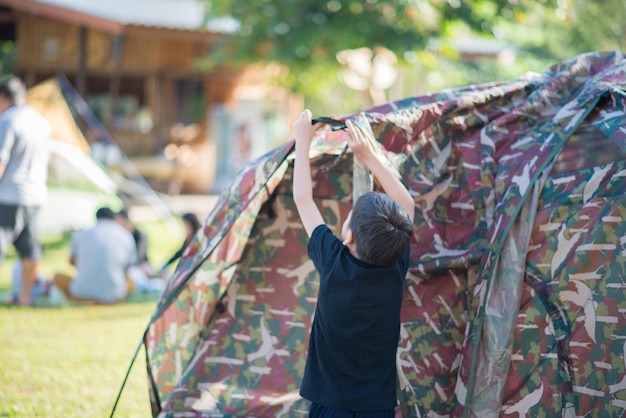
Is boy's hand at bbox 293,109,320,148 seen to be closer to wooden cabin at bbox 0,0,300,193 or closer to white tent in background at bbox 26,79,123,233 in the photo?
white tent in background at bbox 26,79,123,233

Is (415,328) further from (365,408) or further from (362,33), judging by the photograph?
(362,33)

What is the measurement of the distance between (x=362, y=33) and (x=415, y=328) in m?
7.84

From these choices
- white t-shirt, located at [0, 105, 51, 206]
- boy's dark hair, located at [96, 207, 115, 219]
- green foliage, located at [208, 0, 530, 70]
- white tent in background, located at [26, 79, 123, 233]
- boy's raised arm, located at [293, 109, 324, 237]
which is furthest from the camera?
green foliage, located at [208, 0, 530, 70]

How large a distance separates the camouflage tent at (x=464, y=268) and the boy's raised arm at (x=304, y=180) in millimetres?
372

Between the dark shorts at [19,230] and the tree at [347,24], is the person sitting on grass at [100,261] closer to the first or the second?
the dark shorts at [19,230]

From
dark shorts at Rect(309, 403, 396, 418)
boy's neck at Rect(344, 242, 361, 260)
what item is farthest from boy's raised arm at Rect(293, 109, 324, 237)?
dark shorts at Rect(309, 403, 396, 418)

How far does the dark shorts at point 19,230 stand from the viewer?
23.7 ft

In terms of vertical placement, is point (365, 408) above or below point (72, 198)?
below

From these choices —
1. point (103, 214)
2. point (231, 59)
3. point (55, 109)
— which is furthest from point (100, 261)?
point (231, 59)

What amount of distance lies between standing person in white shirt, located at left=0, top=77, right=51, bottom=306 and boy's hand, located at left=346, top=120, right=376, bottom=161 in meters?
4.23

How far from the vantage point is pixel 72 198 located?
1162 cm

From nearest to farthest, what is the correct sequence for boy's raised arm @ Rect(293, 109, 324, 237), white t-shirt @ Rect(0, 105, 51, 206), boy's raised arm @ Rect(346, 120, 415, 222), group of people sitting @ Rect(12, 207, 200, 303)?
boy's raised arm @ Rect(293, 109, 324, 237), boy's raised arm @ Rect(346, 120, 415, 222), white t-shirt @ Rect(0, 105, 51, 206), group of people sitting @ Rect(12, 207, 200, 303)

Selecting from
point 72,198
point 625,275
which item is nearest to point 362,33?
point 72,198

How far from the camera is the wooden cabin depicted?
16.5 meters
